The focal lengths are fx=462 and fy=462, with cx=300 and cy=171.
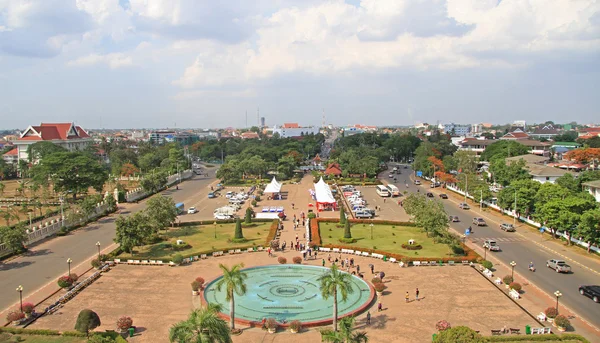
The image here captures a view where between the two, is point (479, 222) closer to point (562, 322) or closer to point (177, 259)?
point (562, 322)

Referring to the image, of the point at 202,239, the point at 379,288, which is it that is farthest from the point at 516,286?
the point at 202,239

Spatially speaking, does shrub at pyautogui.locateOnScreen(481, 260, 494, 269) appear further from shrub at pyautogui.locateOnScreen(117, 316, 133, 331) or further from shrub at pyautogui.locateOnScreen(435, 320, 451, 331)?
shrub at pyautogui.locateOnScreen(117, 316, 133, 331)

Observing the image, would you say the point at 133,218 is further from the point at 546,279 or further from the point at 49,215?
the point at 546,279

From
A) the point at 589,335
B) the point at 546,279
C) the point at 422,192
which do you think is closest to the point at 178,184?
the point at 422,192

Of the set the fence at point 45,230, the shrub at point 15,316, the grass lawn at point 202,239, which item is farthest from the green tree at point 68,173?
the shrub at point 15,316

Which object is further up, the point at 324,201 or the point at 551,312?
Answer: the point at 324,201

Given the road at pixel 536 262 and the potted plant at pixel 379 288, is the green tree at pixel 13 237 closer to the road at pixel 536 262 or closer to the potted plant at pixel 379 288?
the potted plant at pixel 379 288

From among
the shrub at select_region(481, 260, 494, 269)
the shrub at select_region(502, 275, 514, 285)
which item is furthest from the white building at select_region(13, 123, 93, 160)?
the shrub at select_region(502, 275, 514, 285)
